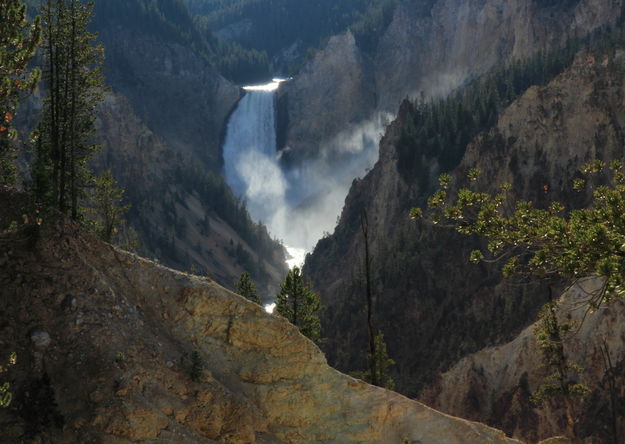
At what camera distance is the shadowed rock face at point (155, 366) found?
64.1 ft

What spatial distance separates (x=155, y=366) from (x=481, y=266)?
6958 centimetres

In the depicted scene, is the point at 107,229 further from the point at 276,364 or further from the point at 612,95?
the point at 612,95

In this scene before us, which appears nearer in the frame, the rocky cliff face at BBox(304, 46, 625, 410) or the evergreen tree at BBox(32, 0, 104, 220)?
the evergreen tree at BBox(32, 0, 104, 220)

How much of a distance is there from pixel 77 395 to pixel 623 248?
15109mm

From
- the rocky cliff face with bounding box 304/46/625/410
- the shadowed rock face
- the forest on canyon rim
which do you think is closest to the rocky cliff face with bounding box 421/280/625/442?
the forest on canyon rim

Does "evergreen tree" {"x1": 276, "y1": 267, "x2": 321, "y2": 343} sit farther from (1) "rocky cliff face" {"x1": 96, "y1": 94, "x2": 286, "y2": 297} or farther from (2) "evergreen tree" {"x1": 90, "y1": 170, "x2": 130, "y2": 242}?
(1) "rocky cliff face" {"x1": 96, "y1": 94, "x2": 286, "y2": 297}

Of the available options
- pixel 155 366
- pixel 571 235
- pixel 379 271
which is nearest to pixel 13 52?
pixel 155 366

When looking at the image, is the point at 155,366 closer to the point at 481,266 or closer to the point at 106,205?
the point at 106,205

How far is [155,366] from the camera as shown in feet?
72.2

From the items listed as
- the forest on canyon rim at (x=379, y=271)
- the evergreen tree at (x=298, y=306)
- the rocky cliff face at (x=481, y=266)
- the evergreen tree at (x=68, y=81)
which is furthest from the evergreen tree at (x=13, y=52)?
the rocky cliff face at (x=481, y=266)

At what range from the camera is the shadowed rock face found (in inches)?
769

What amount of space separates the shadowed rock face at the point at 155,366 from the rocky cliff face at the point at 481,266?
48.4 m

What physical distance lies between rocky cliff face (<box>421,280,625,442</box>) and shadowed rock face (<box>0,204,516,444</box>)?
23212mm

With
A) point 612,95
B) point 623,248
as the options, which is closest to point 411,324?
point 612,95
